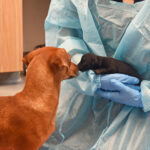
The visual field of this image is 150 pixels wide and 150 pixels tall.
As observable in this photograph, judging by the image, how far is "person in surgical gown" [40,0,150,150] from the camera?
33.1 inches

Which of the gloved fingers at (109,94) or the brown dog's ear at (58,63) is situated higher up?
the brown dog's ear at (58,63)

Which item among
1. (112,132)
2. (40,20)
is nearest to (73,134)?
(112,132)

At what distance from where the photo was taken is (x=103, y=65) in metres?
0.88

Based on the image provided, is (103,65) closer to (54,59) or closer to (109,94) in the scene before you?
(109,94)

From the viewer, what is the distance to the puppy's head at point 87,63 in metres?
0.85

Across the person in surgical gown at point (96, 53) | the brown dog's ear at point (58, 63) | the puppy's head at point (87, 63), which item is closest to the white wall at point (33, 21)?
the person in surgical gown at point (96, 53)

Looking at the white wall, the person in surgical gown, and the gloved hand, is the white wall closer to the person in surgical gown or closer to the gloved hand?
the person in surgical gown

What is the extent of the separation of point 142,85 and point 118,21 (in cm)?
31

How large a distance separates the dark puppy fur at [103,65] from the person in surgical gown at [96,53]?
0.11 feet

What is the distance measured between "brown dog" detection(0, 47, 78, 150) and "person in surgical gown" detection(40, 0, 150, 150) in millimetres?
203

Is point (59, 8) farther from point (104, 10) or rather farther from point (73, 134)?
point (73, 134)

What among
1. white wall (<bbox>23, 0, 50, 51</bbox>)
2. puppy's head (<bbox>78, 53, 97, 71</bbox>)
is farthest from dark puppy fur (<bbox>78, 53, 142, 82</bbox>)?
white wall (<bbox>23, 0, 50, 51</bbox>)

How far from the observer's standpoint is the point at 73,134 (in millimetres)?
974

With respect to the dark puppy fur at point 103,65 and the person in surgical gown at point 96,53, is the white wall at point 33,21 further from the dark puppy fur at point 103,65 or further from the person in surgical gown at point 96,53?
the dark puppy fur at point 103,65
